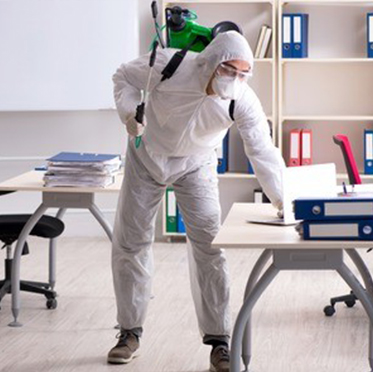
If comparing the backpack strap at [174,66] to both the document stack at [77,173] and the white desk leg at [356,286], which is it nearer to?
the white desk leg at [356,286]

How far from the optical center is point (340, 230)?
3305 millimetres

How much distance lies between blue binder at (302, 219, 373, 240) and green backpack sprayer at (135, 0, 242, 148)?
74 cm

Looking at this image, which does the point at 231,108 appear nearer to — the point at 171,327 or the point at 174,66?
the point at 174,66

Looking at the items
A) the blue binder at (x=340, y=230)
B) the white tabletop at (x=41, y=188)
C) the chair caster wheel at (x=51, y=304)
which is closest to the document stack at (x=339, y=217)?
the blue binder at (x=340, y=230)

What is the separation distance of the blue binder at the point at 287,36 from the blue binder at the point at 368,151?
0.74 meters

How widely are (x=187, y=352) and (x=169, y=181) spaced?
0.80 m

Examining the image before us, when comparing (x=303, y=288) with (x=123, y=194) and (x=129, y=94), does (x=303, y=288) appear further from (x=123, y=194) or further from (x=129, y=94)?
(x=129, y=94)

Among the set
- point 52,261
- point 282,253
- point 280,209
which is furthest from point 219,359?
point 52,261

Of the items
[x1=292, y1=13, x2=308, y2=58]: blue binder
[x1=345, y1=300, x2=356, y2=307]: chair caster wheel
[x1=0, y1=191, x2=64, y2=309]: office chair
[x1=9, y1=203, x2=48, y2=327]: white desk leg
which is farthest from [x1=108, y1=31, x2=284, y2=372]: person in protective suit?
[x1=292, y1=13, x2=308, y2=58]: blue binder

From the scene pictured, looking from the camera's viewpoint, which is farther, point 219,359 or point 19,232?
point 19,232

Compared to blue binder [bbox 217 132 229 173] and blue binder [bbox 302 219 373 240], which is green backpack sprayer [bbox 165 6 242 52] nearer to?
blue binder [bbox 302 219 373 240]

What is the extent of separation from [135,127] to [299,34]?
335 centimetres

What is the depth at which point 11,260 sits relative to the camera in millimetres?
5293

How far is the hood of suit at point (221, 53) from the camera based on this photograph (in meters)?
3.65
